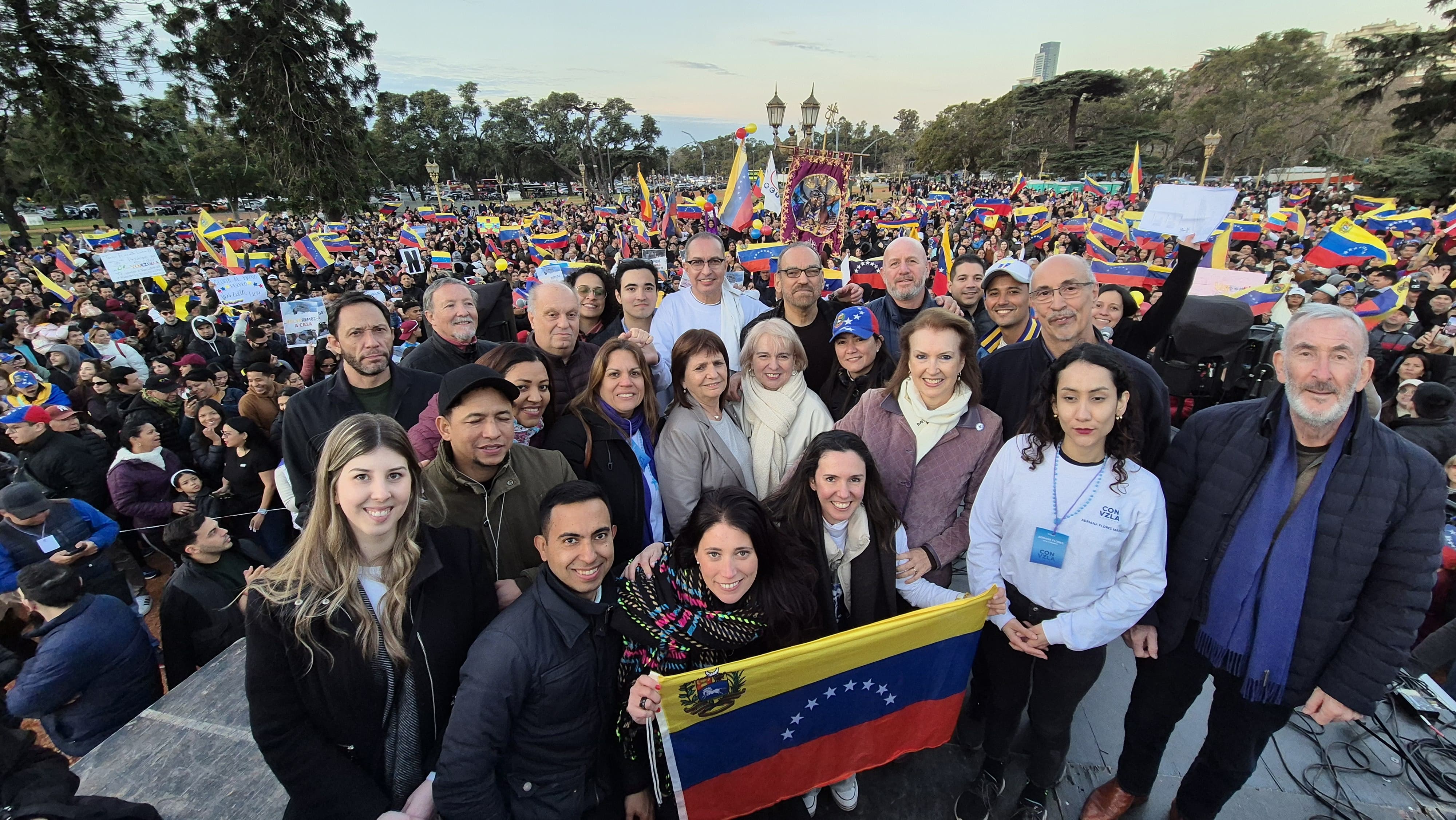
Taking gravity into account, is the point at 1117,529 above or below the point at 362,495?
below

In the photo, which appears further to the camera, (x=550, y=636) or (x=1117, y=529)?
(x=1117, y=529)

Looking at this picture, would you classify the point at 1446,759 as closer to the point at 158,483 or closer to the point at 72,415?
the point at 158,483

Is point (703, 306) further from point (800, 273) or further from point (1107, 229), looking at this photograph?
point (1107, 229)

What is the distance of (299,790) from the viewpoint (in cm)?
193

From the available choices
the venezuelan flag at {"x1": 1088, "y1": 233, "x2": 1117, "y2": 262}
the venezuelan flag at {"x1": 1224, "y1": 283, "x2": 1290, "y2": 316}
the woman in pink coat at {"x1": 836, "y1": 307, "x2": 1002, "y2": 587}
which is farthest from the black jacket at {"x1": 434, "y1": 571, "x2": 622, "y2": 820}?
the venezuelan flag at {"x1": 1088, "y1": 233, "x2": 1117, "y2": 262}

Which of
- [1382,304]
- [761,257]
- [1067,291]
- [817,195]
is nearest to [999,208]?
[817,195]

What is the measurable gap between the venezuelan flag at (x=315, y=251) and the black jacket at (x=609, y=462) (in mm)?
13400

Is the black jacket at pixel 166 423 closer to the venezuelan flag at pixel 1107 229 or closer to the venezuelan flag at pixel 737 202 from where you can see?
the venezuelan flag at pixel 737 202

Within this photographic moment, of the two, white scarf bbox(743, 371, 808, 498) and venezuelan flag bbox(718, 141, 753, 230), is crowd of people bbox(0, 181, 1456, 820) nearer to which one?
white scarf bbox(743, 371, 808, 498)

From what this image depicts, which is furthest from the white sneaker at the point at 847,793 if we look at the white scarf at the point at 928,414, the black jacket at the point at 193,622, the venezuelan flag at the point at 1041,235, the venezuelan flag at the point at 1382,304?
the venezuelan flag at the point at 1041,235

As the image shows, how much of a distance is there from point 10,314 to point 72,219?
4989cm

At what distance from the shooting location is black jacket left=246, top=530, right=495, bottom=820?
5.98 feet

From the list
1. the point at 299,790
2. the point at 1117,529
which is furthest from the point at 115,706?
the point at 1117,529

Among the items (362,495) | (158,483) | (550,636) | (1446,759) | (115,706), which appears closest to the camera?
(362,495)
